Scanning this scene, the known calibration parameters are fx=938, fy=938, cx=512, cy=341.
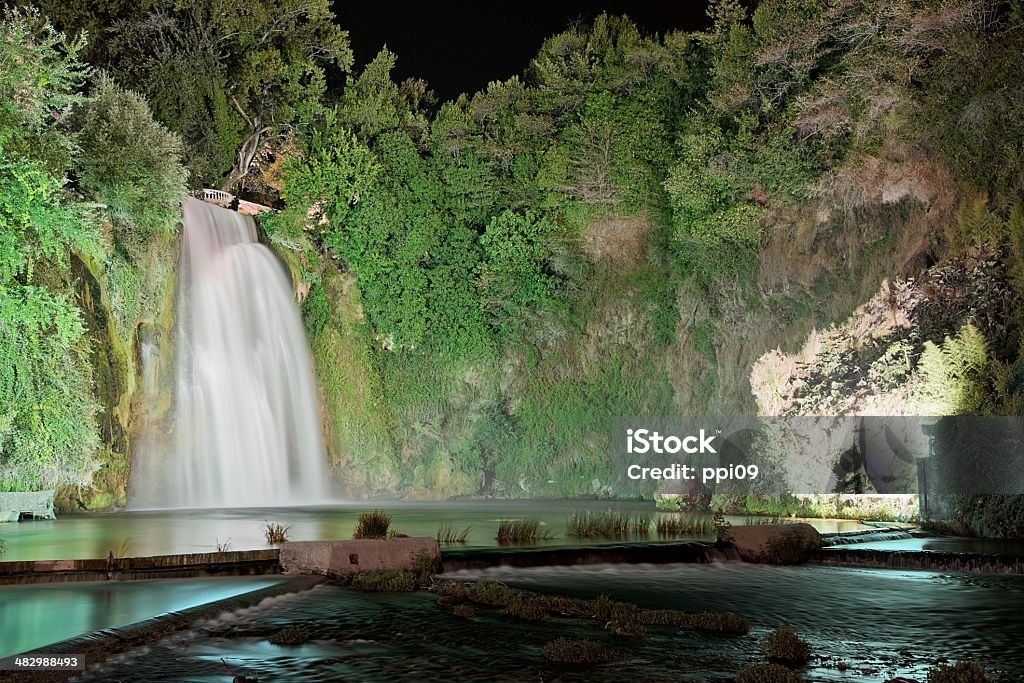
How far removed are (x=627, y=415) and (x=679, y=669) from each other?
875 inches

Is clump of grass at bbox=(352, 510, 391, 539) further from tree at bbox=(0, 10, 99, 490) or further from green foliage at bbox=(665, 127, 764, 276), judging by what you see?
green foliage at bbox=(665, 127, 764, 276)

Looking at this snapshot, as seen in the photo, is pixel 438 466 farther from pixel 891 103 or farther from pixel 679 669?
pixel 679 669

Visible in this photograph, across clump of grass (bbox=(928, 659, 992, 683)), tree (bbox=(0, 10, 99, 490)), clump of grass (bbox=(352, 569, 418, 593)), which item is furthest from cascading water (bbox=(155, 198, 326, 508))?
clump of grass (bbox=(928, 659, 992, 683))

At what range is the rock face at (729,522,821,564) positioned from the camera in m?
13.7

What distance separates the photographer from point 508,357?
30688mm

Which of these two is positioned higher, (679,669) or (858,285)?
(858,285)

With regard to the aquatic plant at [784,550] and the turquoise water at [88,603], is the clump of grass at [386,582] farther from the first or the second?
the aquatic plant at [784,550]

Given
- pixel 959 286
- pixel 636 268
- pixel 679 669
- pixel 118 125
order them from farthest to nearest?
pixel 636 268 → pixel 118 125 → pixel 959 286 → pixel 679 669

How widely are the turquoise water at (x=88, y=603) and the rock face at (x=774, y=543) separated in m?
6.92

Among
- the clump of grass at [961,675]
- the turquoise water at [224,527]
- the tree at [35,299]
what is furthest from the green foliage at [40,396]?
the clump of grass at [961,675]

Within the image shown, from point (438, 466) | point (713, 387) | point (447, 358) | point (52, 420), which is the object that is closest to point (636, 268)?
point (713, 387)

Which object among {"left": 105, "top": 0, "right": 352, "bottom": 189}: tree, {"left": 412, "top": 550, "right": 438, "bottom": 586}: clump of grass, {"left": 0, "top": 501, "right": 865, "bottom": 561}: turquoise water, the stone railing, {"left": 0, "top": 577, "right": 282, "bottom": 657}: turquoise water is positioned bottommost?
{"left": 0, "top": 577, "right": 282, "bottom": 657}: turquoise water

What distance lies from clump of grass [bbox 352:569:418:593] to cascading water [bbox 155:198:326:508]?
42.4 ft

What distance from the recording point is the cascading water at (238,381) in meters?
23.9
